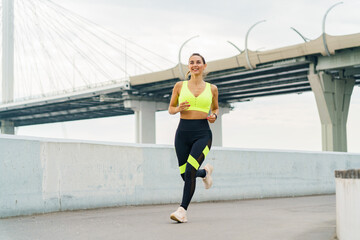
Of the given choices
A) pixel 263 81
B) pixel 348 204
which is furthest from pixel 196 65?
pixel 263 81

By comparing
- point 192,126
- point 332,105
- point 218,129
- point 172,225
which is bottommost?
point 172,225

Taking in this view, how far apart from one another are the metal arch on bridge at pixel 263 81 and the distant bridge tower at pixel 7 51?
2.94 m

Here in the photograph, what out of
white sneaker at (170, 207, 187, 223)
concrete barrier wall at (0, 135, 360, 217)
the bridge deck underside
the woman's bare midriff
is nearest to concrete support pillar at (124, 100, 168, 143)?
the bridge deck underside

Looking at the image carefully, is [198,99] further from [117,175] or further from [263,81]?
[263,81]

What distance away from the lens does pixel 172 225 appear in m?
5.49

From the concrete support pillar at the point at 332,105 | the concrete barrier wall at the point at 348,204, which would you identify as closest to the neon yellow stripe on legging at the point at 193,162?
the concrete barrier wall at the point at 348,204

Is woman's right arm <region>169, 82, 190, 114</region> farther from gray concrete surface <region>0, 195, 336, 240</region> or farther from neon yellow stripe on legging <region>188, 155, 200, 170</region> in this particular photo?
gray concrete surface <region>0, 195, 336, 240</region>

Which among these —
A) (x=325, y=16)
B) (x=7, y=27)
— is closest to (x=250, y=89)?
(x=325, y=16)

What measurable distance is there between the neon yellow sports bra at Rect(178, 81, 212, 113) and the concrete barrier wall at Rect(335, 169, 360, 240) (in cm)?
177

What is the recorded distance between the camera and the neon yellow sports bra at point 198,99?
575cm

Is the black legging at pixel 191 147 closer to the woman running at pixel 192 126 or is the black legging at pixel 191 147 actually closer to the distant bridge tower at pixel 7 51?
the woman running at pixel 192 126

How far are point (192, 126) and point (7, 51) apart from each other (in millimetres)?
56910

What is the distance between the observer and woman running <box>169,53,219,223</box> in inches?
223

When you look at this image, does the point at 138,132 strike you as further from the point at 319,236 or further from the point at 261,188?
the point at 319,236
